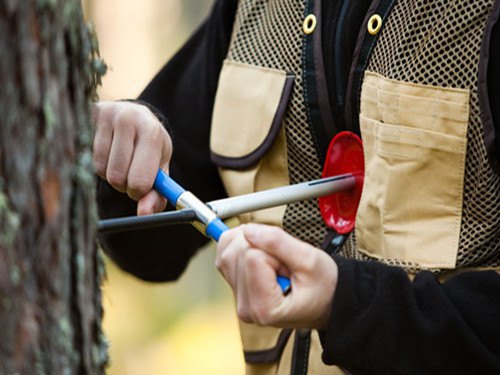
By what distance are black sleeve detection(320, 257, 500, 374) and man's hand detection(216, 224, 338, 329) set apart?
51mm

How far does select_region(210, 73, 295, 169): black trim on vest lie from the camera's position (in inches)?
54.4

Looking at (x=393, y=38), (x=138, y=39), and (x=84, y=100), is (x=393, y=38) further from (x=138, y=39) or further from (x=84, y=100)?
(x=138, y=39)

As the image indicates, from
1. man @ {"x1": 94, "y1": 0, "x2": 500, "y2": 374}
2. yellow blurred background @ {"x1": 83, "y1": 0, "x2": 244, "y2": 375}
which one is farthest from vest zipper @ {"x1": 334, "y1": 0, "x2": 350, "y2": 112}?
yellow blurred background @ {"x1": 83, "y1": 0, "x2": 244, "y2": 375}

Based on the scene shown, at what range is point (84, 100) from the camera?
823 mm

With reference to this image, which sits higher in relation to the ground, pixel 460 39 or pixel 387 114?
pixel 460 39

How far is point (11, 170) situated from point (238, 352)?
2963 millimetres

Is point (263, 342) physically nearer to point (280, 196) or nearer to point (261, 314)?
point (280, 196)

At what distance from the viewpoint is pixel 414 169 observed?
1.22 m

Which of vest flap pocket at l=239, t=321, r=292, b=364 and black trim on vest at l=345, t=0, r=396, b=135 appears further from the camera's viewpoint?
vest flap pocket at l=239, t=321, r=292, b=364

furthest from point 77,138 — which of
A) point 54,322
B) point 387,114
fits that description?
point 387,114

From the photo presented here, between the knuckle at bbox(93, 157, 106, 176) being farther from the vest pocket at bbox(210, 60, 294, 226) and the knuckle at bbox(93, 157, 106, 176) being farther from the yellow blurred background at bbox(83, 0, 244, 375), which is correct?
the yellow blurred background at bbox(83, 0, 244, 375)

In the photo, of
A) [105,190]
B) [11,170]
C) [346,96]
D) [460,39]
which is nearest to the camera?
[11,170]

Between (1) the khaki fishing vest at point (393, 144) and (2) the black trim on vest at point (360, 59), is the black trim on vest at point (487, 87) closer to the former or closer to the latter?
(1) the khaki fishing vest at point (393, 144)

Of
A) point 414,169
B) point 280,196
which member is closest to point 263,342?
point 280,196
